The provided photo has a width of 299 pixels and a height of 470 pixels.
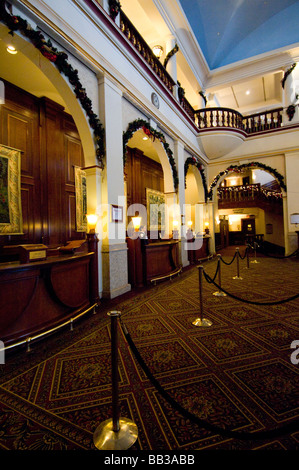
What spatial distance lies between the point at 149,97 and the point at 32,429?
666 centimetres

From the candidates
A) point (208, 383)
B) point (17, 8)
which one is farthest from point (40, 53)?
point (208, 383)

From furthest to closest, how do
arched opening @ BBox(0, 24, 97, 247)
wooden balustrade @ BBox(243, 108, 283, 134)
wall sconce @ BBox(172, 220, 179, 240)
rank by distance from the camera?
wooden balustrade @ BBox(243, 108, 283, 134) < wall sconce @ BBox(172, 220, 179, 240) < arched opening @ BBox(0, 24, 97, 247)

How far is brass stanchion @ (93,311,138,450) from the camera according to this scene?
1359 mm

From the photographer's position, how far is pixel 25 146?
4926mm

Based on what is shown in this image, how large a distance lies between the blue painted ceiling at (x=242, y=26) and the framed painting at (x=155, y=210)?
6.31 m

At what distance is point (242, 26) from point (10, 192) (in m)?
11.3

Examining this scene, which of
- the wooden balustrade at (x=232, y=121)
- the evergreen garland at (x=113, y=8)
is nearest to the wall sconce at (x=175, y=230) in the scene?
the wooden balustrade at (x=232, y=121)

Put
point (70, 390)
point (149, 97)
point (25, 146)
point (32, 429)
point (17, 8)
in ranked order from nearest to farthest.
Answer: point (32, 429) → point (70, 390) → point (17, 8) → point (25, 146) → point (149, 97)

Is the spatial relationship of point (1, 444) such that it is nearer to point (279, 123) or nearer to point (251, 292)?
point (251, 292)

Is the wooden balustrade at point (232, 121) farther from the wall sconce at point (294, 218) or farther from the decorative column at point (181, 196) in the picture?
the wall sconce at point (294, 218)

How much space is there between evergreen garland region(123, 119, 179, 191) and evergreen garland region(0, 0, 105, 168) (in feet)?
2.54

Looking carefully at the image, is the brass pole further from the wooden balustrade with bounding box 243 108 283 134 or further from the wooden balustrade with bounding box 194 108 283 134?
the wooden balustrade with bounding box 243 108 283 134

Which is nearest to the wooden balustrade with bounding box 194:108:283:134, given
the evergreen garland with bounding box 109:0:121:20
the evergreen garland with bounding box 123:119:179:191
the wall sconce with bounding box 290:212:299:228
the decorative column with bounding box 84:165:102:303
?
the evergreen garland with bounding box 123:119:179:191

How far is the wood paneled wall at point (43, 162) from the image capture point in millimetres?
4750
